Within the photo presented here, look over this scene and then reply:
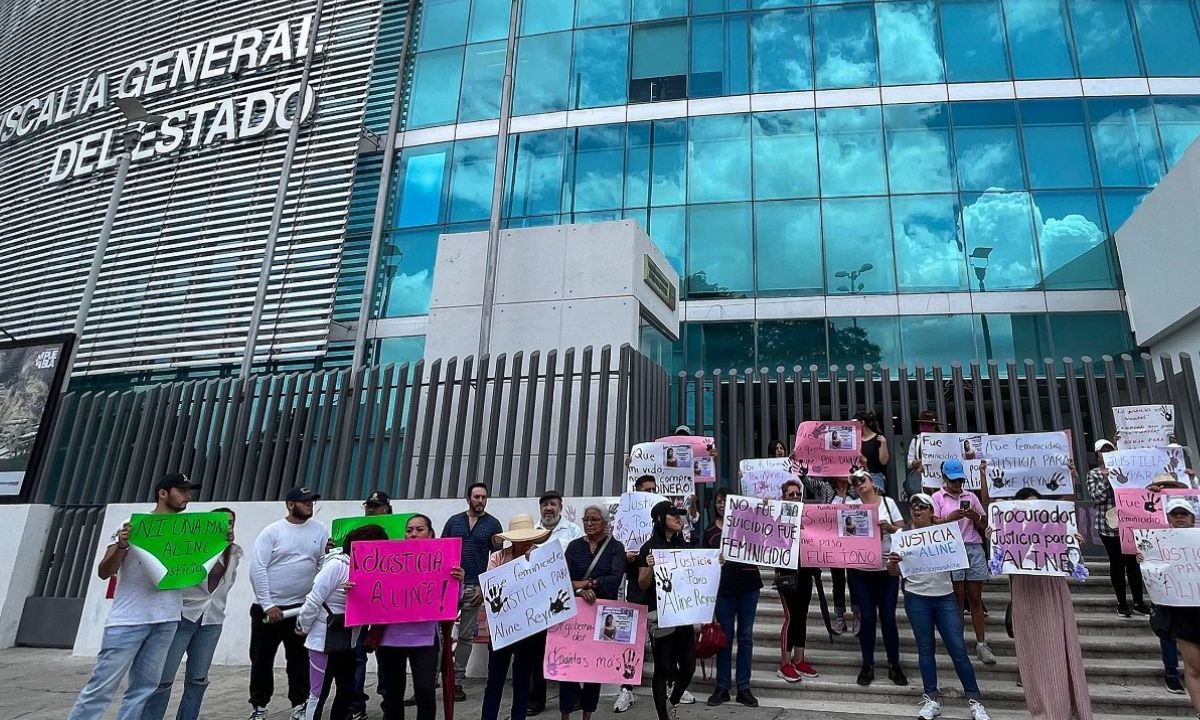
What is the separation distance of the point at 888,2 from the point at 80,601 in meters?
22.7

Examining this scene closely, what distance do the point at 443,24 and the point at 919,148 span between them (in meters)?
14.7

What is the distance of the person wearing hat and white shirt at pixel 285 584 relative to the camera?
235 inches

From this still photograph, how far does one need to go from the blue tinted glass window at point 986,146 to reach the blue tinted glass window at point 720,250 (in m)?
5.58

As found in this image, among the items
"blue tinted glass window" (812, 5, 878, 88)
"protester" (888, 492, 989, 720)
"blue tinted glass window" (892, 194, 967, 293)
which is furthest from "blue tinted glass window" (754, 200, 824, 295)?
"protester" (888, 492, 989, 720)

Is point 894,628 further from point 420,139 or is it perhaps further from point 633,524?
point 420,139

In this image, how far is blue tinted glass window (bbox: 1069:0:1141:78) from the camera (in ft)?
62.2

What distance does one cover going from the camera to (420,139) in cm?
2209

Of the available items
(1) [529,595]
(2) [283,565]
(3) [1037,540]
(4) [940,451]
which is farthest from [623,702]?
(4) [940,451]

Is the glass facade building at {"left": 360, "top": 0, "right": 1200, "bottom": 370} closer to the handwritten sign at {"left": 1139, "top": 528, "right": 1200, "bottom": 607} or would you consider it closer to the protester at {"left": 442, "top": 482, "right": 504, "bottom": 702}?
the protester at {"left": 442, "top": 482, "right": 504, "bottom": 702}

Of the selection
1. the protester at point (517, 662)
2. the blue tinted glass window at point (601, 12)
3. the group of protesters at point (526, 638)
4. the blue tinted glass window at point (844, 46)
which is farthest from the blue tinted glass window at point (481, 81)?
the protester at point (517, 662)

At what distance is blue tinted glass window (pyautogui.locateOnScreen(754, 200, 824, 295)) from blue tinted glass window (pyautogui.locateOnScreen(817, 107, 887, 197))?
3.04 ft

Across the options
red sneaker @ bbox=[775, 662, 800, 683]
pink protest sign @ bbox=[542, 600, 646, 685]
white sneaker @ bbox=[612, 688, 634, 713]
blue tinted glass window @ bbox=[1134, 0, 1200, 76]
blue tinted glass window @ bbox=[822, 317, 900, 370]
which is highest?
blue tinted glass window @ bbox=[1134, 0, 1200, 76]

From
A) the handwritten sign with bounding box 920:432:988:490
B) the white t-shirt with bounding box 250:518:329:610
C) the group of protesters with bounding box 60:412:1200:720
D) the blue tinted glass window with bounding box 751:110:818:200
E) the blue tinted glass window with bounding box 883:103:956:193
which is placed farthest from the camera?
the blue tinted glass window with bounding box 751:110:818:200

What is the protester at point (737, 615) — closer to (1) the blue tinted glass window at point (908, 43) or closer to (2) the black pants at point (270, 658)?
(2) the black pants at point (270, 658)
